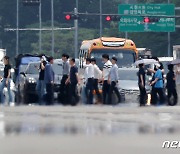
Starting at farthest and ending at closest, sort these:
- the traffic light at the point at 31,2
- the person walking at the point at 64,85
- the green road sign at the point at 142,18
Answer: the traffic light at the point at 31,2
the green road sign at the point at 142,18
the person walking at the point at 64,85

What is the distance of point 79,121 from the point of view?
21.7 meters

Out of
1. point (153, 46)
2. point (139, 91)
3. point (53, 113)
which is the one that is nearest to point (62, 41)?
point (153, 46)

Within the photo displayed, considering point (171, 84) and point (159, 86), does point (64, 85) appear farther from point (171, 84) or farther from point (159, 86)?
point (171, 84)

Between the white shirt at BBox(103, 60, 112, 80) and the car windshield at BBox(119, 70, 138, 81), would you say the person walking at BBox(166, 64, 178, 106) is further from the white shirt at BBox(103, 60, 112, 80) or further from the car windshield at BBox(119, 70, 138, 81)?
the car windshield at BBox(119, 70, 138, 81)

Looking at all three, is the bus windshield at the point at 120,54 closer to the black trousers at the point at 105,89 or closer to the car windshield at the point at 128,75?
the car windshield at the point at 128,75

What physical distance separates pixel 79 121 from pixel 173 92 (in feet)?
36.5

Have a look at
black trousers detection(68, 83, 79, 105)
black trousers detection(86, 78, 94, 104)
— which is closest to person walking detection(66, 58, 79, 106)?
black trousers detection(68, 83, 79, 105)

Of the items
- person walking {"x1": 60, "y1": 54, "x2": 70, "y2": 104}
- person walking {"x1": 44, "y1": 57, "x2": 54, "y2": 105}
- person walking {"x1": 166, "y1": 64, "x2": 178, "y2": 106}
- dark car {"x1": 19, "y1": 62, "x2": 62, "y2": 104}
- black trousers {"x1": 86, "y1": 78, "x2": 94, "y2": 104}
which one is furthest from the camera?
dark car {"x1": 19, "y1": 62, "x2": 62, "y2": 104}

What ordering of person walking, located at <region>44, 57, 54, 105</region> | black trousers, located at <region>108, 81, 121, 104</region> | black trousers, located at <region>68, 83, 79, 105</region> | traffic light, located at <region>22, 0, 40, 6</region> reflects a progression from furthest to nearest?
traffic light, located at <region>22, 0, 40, 6</region> < black trousers, located at <region>68, 83, 79, 105</region> < black trousers, located at <region>108, 81, 121, 104</region> < person walking, located at <region>44, 57, 54, 105</region>

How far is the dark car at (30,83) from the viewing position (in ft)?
111

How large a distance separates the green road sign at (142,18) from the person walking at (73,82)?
43.4 m

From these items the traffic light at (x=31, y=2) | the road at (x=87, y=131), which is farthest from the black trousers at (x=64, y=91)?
the traffic light at (x=31, y=2)

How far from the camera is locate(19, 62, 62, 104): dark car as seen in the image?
1331 inches

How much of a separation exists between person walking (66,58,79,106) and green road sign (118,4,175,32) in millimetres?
43435
